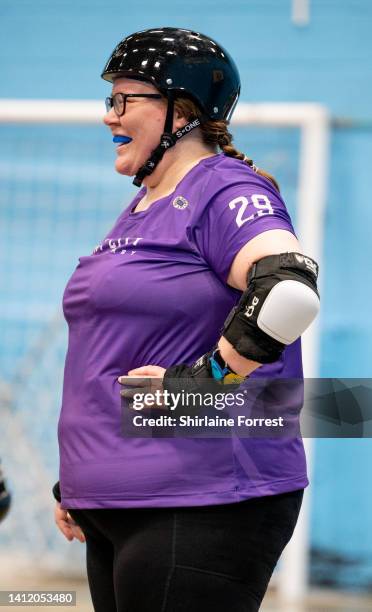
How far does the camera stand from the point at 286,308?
1.45m

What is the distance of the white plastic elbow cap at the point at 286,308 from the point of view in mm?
1446

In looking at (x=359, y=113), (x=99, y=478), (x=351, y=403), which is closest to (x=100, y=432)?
(x=99, y=478)

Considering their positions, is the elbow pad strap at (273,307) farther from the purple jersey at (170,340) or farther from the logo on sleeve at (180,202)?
the logo on sleeve at (180,202)

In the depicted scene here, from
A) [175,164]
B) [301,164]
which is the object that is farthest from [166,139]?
[301,164]

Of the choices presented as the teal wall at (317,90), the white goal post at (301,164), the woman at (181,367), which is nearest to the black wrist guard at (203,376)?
the woman at (181,367)

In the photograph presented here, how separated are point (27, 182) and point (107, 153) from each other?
0.37 m

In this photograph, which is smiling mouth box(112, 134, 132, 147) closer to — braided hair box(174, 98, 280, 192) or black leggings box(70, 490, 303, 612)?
braided hair box(174, 98, 280, 192)

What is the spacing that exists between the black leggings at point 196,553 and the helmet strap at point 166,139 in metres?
0.61

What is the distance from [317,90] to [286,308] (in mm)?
3064

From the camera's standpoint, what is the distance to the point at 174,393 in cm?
154

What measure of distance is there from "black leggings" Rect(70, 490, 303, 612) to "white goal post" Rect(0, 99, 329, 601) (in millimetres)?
2172

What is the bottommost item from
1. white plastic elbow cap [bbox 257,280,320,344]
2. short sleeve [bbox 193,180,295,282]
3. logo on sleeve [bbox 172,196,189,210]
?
white plastic elbow cap [bbox 257,280,320,344]

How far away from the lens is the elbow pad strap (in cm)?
145

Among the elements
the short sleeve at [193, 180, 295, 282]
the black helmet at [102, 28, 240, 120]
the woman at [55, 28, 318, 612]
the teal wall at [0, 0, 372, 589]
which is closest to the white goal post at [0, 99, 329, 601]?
the teal wall at [0, 0, 372, 589]
